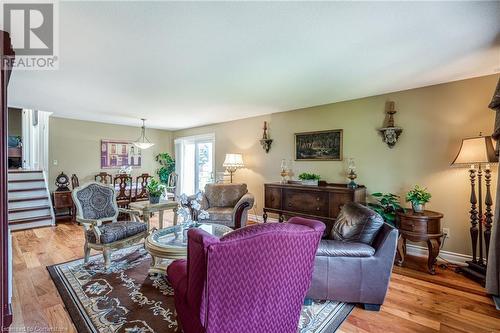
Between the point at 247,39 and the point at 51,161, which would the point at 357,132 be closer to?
the point at 247,39

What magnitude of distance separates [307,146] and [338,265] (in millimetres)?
2705

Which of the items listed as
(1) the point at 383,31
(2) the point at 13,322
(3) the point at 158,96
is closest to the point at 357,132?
(1) the point at 383,31

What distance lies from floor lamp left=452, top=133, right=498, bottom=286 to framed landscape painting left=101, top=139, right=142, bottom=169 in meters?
7.01

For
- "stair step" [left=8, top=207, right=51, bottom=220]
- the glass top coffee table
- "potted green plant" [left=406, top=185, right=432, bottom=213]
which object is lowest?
"stair step" [left=8, top=207, right=51, bottom=220]

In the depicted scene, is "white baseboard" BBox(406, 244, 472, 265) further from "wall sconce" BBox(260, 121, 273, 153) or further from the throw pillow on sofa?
"wall sconce" BBox(260, 121, 273, 153)

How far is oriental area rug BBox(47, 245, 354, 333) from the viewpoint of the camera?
6.07ft

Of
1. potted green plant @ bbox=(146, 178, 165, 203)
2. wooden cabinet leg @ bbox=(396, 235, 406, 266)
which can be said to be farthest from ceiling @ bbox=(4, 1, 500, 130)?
wooden cabinet leg @ bbox=(396, 235, 406, 266)

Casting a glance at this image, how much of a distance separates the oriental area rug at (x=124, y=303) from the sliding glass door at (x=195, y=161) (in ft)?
11.9

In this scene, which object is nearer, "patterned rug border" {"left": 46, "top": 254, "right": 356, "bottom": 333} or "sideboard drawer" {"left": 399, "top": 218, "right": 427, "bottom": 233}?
"patterned rug border" {"left": 46, "top": 254, "right": 356, "bottom": 333}

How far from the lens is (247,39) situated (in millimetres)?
2027

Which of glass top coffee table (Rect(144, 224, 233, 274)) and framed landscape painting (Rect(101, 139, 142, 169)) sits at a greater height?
framed landscape painting (Rect(101, 139, 142, 169))

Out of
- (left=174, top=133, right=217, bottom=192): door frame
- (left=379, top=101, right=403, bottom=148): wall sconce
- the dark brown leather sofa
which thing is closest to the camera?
the dark brown leather sofa

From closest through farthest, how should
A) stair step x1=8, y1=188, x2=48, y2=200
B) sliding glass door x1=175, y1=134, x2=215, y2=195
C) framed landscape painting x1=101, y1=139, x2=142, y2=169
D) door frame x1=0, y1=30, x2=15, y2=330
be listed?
door frame x1=0, y1=30, x2=15, y2=330, stair step x1=8, y1=188, x2=48, y2=200, framed landscape painting x1=101, y1=139, x2=142, y2=169, sliding glass door x1=175, y1=134, x2=215, y2=195

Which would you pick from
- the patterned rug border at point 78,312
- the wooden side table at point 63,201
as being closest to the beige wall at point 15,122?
the wooden side table at point 63,201
